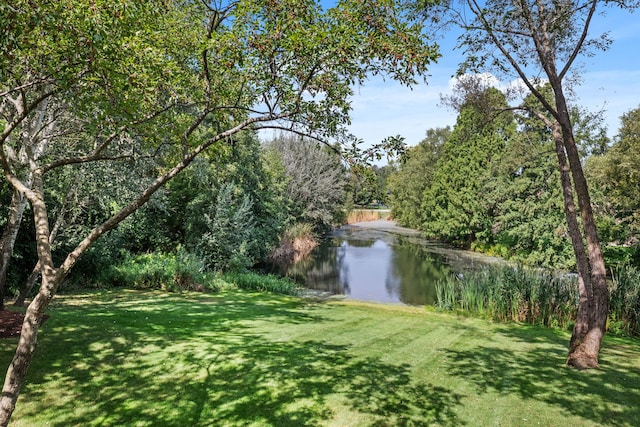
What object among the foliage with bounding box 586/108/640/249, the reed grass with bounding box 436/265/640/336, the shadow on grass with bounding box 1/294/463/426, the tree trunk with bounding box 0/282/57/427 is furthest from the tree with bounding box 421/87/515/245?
the tree trunk with bounding box 0/282/57/427

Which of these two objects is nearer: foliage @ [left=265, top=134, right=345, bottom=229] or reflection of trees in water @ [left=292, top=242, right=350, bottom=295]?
reflection of trees in water @ [left=292, top=242, right=350, bottom=295]

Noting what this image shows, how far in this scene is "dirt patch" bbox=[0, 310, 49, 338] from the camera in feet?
21.0

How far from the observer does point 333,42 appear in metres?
4.81

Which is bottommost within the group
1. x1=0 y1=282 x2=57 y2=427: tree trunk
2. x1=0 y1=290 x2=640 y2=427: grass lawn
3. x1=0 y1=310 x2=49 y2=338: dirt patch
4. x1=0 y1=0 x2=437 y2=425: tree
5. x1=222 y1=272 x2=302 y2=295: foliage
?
x1=222 y1=272 x2=302 y2=295: foliage

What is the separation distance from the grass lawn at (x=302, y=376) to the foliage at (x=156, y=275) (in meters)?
4.12

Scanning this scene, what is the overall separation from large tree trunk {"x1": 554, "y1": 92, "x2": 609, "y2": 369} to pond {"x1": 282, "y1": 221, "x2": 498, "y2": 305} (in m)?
8.99

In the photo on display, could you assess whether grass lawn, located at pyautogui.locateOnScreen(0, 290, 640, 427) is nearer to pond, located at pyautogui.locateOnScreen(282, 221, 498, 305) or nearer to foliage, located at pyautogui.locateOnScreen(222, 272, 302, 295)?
foliage, located at pyautogui.locateOnScreen(222, 272, 302, 295)

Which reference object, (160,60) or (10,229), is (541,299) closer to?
(160,60)

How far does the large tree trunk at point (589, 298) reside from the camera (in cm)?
645

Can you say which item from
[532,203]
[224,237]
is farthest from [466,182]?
[224,237]

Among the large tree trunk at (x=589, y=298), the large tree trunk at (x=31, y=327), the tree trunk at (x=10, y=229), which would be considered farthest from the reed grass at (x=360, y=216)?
the large tree trunk at (x=31, y=327)

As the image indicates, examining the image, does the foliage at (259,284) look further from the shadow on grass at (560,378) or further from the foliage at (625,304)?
the foliage at (625,304)

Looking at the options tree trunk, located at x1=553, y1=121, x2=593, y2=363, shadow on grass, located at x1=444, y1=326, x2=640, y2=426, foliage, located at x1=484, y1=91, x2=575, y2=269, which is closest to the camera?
shadow on grass, located at x1=444, y1=326, x2=640, y2=426

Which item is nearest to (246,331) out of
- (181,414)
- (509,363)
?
(181,414)
